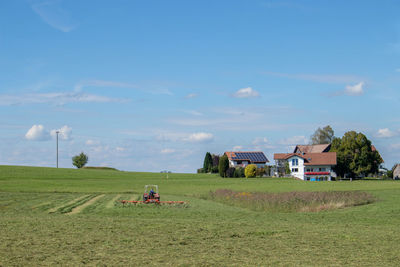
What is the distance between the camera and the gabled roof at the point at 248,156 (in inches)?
5108

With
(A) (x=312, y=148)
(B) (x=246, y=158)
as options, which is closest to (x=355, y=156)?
(A) (x=312, y=148)

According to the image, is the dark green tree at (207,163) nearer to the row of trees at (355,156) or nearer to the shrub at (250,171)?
the shrub at (250,171)

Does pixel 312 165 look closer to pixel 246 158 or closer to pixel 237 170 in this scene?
pixel 237 170

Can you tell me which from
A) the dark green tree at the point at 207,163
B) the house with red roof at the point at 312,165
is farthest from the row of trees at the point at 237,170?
the dark green tree at the point at 207,163

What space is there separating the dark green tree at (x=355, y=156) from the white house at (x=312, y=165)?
2.38 metres

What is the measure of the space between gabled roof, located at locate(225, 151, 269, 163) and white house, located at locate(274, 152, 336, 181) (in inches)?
752

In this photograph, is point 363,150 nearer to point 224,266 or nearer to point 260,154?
point 260,154

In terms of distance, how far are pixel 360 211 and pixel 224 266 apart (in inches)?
815

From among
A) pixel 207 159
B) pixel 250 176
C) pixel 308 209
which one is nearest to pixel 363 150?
pixel 250 176

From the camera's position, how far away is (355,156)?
101688 millimetres

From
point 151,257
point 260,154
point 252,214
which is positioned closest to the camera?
point 151,257

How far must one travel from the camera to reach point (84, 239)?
614 inches

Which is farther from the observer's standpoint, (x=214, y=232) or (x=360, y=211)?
(x=360, y=211)

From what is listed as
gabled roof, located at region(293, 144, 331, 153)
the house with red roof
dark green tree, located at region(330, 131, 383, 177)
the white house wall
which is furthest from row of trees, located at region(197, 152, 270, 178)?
dark green tree, located at region(330, 131, 383, 177)
